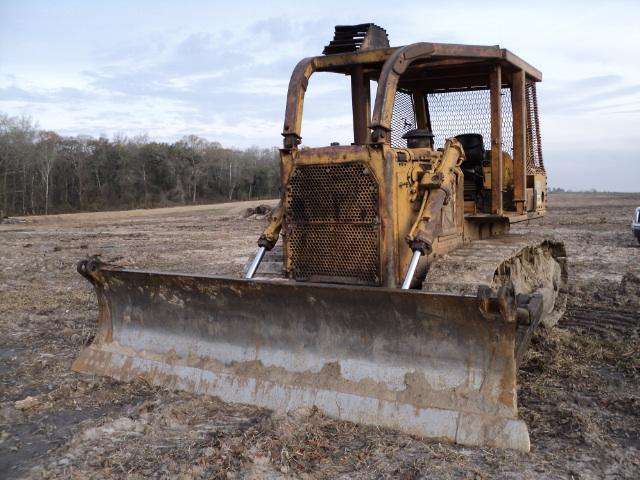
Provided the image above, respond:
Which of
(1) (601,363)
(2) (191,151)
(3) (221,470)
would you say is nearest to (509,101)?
(1) (601,363)

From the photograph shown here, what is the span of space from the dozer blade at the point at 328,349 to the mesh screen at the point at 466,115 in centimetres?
307

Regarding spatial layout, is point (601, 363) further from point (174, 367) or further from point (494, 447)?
point (174, 367)

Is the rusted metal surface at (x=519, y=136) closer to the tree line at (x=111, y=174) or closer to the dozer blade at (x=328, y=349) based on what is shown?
the dozer blade at (x=328, y=349)

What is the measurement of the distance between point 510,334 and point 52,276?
30.7 feet

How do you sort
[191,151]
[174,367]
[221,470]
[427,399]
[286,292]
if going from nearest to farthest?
[221,470] → [427,399] → [286,292] → [174,367] → [191,151]

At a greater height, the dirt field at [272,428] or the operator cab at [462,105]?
the operator cab at [462,105]

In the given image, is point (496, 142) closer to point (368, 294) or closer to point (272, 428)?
point (368, 294)

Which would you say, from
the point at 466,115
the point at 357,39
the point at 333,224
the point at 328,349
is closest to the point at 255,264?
the point at 333,224

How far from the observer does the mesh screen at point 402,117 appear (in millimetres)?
6668

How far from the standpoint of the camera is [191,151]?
50750 millimetres

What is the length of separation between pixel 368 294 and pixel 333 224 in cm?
91

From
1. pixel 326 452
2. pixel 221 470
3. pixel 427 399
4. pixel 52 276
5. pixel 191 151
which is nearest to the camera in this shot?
pixel 221 470

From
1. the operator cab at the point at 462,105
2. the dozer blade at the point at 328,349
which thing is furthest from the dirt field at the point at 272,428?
the operator cab at the point at 462,105

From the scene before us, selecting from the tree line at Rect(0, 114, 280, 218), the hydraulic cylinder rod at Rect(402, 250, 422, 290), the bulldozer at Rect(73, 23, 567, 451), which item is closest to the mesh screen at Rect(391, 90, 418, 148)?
the bulldozer at Rect(73, 23, 567, 451)
